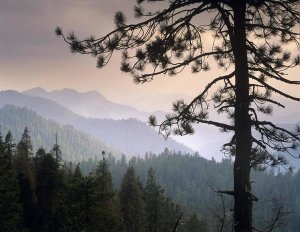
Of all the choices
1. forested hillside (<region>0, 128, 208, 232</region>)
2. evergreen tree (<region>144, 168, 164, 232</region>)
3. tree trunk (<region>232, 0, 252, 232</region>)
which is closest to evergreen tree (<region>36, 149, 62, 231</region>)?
forested hillside (<region>0, 128, 208, 232</region>)

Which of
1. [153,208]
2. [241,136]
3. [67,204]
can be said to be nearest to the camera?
[241,136]

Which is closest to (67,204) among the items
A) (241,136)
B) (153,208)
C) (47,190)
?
(47,190)

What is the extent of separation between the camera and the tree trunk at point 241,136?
23.9ft

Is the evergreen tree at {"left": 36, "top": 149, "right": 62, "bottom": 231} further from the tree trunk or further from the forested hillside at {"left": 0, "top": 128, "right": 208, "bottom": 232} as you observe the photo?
the tree trunk

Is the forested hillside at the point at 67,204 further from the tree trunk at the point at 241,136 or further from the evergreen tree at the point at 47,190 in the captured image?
the tree trunk at the point at 241,136

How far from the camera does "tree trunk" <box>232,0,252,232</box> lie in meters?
7.29

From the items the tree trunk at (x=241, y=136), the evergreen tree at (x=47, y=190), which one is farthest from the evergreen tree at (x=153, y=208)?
the tree trunk at (x=241, y=136)

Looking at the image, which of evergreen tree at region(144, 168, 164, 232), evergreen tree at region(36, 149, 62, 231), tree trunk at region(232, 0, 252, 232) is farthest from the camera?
evergreen tree at region(144, 168, 164, 232)

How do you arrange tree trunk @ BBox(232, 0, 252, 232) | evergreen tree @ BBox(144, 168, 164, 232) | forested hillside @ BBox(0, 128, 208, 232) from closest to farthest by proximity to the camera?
1. tree trunk @ BBox(232, 0, 252, 232)
2. forested hillside @ BBox(0, 128, 208, 232)
3. evergreen tree @ BBox(144, 168, 164, 232)

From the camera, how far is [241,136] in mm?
7648

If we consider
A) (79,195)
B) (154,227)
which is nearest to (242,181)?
(79,195)

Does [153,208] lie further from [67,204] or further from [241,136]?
[241,136]

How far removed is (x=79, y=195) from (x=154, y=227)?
24.0m

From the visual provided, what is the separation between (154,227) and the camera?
4822 cm
